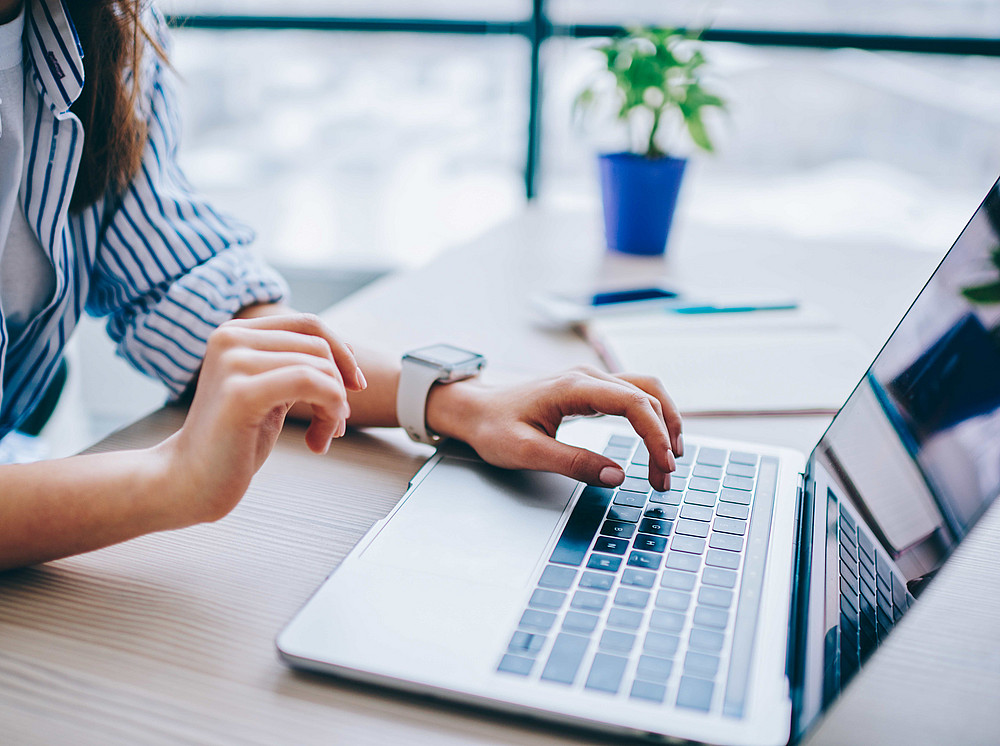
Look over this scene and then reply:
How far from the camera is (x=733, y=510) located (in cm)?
57

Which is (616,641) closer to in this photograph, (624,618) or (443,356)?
(624,618)

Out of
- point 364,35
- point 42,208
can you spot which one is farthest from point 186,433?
point 364,35

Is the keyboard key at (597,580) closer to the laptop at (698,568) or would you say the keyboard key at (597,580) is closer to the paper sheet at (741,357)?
the laptop at (698,568)

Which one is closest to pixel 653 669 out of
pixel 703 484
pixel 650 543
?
pixel 650 543

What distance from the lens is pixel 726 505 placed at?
0.57 metres

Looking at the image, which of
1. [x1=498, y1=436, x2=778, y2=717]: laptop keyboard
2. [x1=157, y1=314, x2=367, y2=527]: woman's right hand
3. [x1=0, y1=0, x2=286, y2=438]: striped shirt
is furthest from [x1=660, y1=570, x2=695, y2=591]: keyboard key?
[x1=0, y1=0, x2=286, y2=438]: striped shirt

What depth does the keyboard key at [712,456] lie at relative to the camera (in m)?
0.64

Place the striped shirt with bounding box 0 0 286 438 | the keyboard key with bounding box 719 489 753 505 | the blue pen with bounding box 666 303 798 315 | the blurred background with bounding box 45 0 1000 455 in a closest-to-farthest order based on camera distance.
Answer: the keyboard key with bounding box 719 489 753 505, the striped shirt with bounding box 0 0 286 438, the blue pen with bounding box 666 303 798 315, the blurred background with bounding box 45 0 1000 455

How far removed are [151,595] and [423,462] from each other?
25 centimetres

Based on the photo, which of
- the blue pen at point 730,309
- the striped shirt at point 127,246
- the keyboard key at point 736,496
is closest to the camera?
the keyboard key at point 736,496

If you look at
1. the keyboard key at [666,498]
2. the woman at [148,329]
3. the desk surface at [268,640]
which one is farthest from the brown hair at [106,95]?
the keyboard key at [666,498]

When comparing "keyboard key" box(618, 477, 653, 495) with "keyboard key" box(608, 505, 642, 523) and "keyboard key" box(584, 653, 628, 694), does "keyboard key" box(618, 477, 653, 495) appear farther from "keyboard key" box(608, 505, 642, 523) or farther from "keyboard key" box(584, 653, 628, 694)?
"keyboard key" box(584, 653, 628, 694)

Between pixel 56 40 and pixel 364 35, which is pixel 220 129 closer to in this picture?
pixel 364 35

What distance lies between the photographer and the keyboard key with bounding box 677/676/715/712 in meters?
0.38
